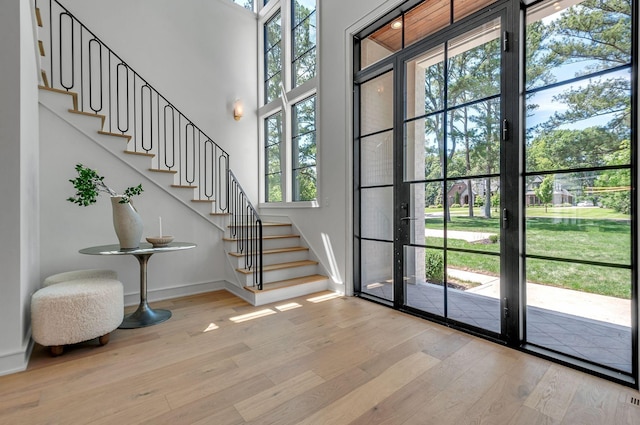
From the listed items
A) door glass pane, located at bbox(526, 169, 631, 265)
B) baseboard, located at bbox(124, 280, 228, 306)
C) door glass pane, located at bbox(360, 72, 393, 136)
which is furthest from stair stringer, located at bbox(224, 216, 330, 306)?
door glass pane, located at bbox(526, 169, 631, 265)

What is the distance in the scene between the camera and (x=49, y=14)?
11.7 feet

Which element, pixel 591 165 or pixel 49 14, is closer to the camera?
pixel 591 165

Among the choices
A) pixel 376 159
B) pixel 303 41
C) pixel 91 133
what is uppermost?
pixel 303 41

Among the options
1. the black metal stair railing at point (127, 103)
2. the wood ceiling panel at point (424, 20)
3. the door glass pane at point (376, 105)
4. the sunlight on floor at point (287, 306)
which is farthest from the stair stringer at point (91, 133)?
the wood ceiling panel at point (424, 20)

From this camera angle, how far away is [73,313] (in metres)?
2.09

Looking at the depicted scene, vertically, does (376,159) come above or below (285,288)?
above

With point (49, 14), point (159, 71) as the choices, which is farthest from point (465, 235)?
point (49, 14)

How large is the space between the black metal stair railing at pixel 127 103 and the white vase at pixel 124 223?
1.09 meters

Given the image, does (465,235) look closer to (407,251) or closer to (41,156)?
(407,251)

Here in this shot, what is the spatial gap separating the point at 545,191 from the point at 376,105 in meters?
1.91

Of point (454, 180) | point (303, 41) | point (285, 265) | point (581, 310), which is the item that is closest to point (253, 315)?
point (285, 265)

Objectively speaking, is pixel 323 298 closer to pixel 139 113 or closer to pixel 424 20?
pixel 424 20

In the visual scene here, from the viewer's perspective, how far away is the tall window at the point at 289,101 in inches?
175

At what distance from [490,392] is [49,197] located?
404 cm
